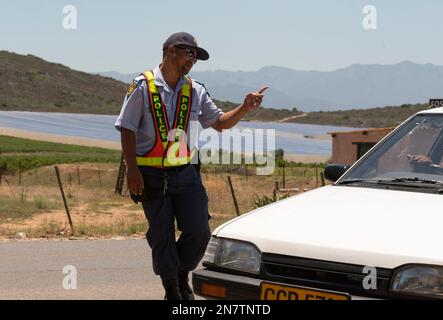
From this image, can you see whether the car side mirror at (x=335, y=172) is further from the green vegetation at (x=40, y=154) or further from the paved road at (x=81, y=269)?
the green vegetation at (x=40, y=154)

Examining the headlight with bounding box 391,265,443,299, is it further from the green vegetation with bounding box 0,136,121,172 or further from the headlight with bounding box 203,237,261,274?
the green vegetation with bounding box 0,136,121,172

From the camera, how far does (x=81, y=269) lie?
26.3ft

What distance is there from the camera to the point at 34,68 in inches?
5197

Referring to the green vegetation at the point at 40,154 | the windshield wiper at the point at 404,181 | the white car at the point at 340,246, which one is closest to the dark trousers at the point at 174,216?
the white car at the point at 340,246

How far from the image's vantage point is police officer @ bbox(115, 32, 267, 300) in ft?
18.1

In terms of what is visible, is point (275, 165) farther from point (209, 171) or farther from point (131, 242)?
point (131, 242)

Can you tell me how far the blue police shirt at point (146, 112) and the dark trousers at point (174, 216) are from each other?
0.21m

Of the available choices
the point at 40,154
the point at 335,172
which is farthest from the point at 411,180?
the point at 40,154

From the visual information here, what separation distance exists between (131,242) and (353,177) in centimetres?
521

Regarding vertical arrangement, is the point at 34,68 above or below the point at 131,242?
above

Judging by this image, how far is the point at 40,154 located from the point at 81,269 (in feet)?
131

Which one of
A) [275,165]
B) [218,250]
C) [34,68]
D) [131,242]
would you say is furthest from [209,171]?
[34,68]

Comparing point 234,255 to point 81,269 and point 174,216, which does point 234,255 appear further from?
point 81,269
